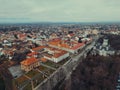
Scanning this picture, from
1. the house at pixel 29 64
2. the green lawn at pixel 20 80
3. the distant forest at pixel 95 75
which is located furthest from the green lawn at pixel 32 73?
the distant forest at pixel 95 75

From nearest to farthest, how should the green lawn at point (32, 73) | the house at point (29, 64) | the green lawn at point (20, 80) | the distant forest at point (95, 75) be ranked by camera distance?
the distant forest at point (95, 75) < the green lawn at point (20, 80) < the green lawn at point (32, 73) < the house at point (29, 64)

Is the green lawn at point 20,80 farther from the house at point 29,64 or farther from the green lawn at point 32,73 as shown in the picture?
the house at point 29,64

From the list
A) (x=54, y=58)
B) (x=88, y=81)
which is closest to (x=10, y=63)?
(x=54, y=58)

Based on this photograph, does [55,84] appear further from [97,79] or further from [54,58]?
[54,58]

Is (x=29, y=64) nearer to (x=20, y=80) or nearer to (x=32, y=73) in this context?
(x=32, y=73)

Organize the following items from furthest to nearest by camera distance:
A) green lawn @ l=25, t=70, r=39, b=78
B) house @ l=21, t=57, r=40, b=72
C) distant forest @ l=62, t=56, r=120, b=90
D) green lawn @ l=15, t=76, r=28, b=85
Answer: house @ l=21, t=57, r=40, b=72 < green lawn @ l=25, t=70, r=39, b=78 < green lawn @ l=15, t=76, r=28, b=85 < distant forest @ l=62, t=56, r=120, b=90

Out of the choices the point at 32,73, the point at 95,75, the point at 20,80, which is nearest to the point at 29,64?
the point at 32,73

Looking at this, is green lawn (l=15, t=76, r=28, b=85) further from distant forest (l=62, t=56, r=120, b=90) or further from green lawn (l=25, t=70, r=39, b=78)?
distant forest (l=62, t=56, r=120, b=90)

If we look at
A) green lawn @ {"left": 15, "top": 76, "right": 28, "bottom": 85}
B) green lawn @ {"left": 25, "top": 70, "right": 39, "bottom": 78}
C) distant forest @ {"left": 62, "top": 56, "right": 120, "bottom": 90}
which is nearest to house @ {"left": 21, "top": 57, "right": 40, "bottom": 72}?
green lawn @ {"left": 25, "top": 70, "right": 39, "bottom": 78}

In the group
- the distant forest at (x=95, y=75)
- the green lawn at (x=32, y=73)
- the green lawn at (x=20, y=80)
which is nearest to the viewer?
the distant forest at (x=95, y=75)
